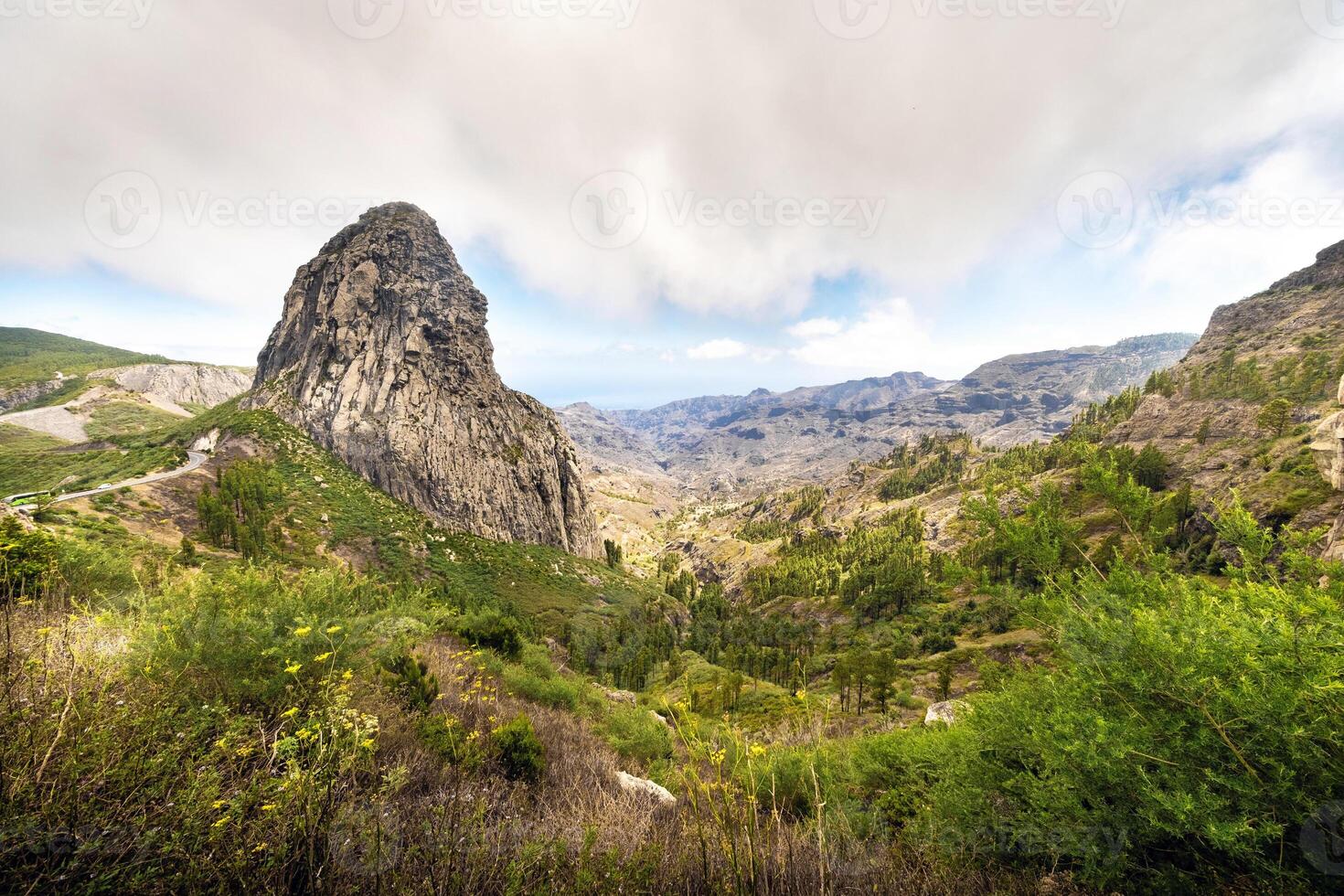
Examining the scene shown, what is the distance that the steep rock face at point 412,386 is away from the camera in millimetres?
77438

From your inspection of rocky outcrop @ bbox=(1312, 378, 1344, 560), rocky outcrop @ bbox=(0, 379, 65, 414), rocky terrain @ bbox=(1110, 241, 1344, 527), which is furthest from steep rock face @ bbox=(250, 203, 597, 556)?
rocky outcrop @ bbox=(0, 379, 65, 414)

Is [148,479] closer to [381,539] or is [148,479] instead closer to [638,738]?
[381,539]

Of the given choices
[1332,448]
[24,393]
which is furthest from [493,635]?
[24,393]

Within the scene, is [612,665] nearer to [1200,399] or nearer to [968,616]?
[968,616]

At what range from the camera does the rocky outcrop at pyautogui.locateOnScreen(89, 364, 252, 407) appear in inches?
6250

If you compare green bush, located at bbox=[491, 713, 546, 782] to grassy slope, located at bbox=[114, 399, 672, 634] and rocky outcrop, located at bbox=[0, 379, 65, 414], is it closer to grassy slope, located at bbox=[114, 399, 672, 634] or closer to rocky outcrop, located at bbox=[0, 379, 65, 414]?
grassy slope, located at bbox=[114, 399, 672, 634]

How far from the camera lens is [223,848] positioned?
3346 millimetres

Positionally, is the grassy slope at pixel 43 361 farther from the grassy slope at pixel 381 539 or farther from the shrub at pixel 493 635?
the shrub at pixel 493 635

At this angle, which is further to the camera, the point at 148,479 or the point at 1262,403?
the point at 1262,403

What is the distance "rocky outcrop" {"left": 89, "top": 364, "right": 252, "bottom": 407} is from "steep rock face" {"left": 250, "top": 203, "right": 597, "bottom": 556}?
97323mm

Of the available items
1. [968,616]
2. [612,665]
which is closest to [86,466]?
[612,665]

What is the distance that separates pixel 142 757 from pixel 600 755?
6833mm

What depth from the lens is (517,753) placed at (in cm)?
723

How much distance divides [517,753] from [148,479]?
2737 inches
